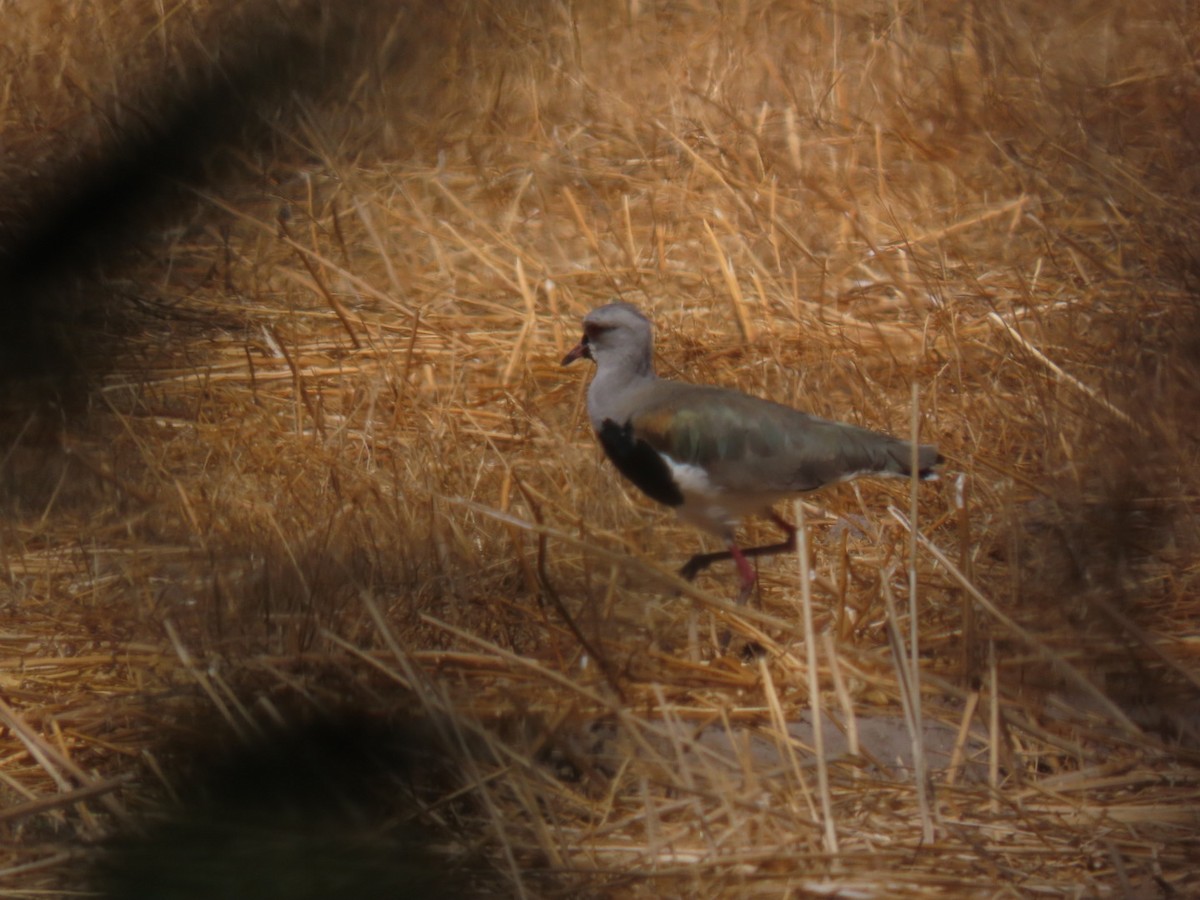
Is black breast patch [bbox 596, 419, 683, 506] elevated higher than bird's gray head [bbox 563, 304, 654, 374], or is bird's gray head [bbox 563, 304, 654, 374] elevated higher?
bird's gray head [bbox 563, 304, 654, 374]

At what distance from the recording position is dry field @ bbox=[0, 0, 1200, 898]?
0.80 meters

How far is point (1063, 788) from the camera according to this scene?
5.53ft

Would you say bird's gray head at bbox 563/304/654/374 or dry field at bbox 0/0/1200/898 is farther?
bird's gray head at bbox 563/304/654/374

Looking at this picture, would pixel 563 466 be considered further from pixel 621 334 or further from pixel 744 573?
pixel 744 573

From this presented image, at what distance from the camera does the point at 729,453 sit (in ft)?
7.11

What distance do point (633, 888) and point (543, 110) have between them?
124 inches

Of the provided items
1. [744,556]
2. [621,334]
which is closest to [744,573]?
[744,556]

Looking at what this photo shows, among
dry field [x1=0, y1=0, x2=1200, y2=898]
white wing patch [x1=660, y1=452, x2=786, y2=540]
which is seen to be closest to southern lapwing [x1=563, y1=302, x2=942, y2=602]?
white wing patch [x1=660, y1=452, x2=786, y2=540]

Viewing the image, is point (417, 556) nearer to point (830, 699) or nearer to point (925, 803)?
point (830, 699)

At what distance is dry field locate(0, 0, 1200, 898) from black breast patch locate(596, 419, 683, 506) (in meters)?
0.13

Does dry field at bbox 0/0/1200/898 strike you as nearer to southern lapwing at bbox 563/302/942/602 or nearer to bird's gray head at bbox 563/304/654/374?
southern lapwing at bbox 563/302/942/602

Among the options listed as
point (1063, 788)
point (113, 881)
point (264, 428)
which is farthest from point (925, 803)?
point (264, 428)

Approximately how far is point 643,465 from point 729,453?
5.5 inches

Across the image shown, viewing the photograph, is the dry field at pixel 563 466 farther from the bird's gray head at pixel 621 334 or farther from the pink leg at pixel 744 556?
the bird's gray head at pixel 621 334
